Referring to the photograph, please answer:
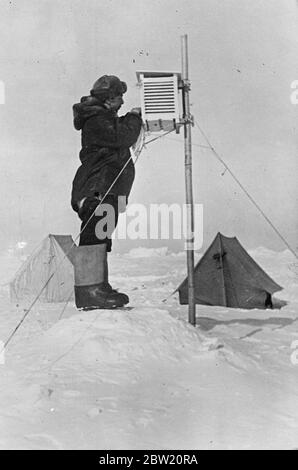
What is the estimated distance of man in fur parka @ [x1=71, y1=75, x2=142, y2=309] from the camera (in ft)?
21.3

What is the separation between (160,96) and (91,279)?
2.80 meters

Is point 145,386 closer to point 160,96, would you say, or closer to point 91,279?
point 91,279

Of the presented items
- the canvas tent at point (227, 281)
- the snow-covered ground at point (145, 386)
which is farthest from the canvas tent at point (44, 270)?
the snow-covered ground at point (145, 386)

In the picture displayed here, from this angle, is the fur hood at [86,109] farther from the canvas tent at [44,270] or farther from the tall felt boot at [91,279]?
the canvas tent at [44,270]

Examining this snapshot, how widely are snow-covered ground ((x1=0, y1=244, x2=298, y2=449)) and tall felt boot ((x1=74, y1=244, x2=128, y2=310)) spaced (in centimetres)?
81

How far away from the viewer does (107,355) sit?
15.0 ft

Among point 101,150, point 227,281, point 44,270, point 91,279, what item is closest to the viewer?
point 91,279

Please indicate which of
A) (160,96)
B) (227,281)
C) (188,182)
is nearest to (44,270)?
(227,281)

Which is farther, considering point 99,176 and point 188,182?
point 99,176

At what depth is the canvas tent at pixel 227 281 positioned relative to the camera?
9.59 meters

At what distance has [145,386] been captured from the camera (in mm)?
3961

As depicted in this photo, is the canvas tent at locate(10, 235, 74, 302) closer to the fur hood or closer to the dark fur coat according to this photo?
the dark fur coat

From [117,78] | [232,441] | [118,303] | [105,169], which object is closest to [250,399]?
[232,441]

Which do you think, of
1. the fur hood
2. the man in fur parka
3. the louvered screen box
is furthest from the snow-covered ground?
the fur hood
